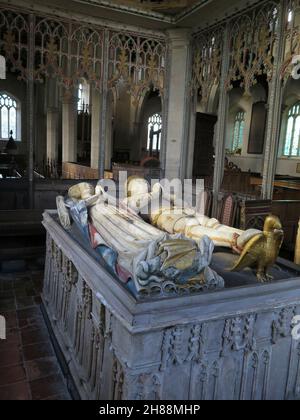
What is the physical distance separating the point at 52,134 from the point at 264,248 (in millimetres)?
12920

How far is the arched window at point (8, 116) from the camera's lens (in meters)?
16.8

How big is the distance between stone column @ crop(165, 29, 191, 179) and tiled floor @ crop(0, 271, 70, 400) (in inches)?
124

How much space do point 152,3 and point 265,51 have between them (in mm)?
1753

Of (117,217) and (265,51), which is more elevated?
(265,51)

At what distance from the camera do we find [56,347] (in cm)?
247

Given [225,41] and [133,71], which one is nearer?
[225,41]

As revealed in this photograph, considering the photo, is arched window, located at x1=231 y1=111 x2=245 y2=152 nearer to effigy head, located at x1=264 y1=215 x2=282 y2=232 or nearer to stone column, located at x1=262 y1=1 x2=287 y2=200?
stone column, located at x1=262 y1=1 x2=287 y2=200

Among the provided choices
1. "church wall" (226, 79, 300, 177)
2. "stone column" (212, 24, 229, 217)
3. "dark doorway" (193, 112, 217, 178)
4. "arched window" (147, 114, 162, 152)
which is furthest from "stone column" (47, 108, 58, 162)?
"stone column" (212, 24, 229, 217)

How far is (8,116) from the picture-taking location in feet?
55.4

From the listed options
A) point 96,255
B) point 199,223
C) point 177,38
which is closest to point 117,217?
point 96,255

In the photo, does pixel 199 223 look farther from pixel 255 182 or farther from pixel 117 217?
pixel 255 182

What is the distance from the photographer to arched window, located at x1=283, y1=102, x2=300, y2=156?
1182 centimetres

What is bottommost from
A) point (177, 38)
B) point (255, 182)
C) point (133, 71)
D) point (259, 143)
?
point (255, 182)

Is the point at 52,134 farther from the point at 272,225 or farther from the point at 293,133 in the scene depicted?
the point at 272,225
